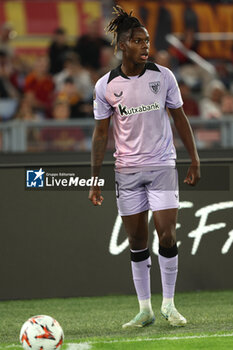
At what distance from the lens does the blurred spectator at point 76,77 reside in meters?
13.6

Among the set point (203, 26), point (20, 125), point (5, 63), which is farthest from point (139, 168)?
point (203, 26)

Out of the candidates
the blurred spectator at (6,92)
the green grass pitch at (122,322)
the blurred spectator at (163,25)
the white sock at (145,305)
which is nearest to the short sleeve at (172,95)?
the white sock at (145,305)

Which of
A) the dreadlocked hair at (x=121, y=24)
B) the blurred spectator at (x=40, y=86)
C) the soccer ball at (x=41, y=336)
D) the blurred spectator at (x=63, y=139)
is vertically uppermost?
the dreadlocked hair at (x=121, y=24)

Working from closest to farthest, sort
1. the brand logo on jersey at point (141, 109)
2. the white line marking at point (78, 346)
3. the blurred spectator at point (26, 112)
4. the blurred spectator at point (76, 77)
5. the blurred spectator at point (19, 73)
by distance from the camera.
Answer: the white line marking at point (78, 346), the brand logo on jersey at point (141, 109), the blurred spectator at point (26, 112), the blurred spectator at point (76, 77), the blurred spectator at point (19, 73)

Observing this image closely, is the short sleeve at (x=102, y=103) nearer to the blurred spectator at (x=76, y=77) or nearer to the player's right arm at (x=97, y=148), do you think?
the player's right arm at (x=97, y=148)

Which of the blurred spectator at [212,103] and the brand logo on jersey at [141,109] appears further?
the blurred spectator at [212,103]

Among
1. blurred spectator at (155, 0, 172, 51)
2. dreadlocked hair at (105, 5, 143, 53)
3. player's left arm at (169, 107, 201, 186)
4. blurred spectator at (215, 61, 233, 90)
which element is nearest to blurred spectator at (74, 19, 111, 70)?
blurred spectator at (155, 0, 172, 51)

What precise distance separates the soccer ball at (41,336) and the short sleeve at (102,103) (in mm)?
1684

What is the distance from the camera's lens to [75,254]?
794 centimetres

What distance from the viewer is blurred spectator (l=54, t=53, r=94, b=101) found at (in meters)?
13.6

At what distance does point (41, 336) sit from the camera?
17.0ft

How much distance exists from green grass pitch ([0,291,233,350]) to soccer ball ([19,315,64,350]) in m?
0.31

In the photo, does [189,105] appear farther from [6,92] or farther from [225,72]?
[225,72]

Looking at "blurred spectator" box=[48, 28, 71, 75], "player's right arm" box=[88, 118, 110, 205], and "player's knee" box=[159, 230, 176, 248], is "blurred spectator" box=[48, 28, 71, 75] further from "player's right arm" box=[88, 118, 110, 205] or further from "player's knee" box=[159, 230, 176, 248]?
"player's knee" box=[159, 230, 176, 248]
